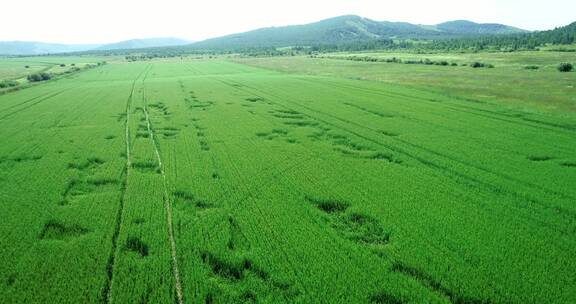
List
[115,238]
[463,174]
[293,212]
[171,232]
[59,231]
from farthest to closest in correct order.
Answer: [463,174] → [293,212] → [59,231] → [171,232] → [115,238]

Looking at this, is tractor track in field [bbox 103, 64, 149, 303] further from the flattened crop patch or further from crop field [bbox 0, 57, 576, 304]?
the flattened crop patch

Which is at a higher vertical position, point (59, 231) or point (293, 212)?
point (59, 231)

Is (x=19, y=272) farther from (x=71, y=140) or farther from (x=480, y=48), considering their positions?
(x=480, y=48)

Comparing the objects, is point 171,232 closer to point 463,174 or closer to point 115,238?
point 115,238

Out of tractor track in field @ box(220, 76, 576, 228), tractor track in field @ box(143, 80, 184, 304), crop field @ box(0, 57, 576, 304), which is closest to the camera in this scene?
tractor track in field @ box(143, 80, 184, 304)

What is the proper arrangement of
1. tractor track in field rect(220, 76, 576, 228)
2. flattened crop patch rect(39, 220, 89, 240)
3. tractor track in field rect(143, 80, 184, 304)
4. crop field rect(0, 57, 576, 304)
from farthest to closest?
tractor track in field rect(220, 76, 576, 228)
flattened crop patch rect(39, 220, 89, 240)
crop field rect(0, 57, 576, 304)
tractor track in field rect(143, 80, 184, 304)

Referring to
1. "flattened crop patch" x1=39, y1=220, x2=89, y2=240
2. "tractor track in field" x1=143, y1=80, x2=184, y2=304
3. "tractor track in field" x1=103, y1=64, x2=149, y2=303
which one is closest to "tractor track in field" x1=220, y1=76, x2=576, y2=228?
"tractor track in field" x1=143, y1=80, x2=184, y2=304

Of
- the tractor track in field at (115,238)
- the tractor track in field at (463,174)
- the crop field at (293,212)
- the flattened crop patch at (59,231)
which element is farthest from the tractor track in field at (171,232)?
the tractor track in field at (463,174)

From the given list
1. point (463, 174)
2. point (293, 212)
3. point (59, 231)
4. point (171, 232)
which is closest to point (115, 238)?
point (171, 232)

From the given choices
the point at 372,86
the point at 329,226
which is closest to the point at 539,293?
the point at 329,226
